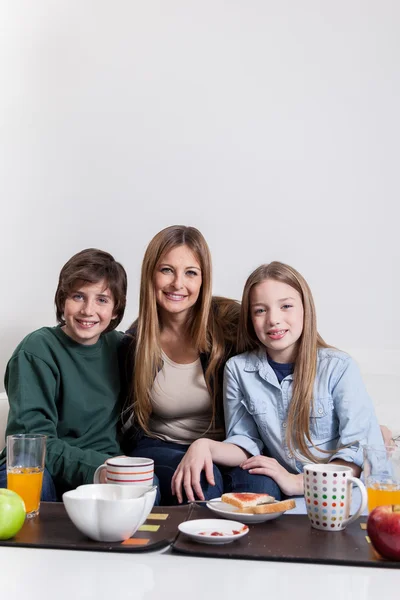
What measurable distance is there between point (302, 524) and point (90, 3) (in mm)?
2373

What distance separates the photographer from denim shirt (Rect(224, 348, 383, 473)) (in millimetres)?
1741

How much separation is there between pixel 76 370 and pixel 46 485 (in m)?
0.38

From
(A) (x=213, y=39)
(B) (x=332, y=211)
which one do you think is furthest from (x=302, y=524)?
(A) (x=213, y=39)

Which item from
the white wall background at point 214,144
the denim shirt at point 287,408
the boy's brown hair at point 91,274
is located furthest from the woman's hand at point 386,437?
the boy's brown hair at point 91,274

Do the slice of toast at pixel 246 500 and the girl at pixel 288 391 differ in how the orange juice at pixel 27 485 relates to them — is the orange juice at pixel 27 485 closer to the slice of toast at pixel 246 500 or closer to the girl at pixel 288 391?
the slice of toast at pixel 246 500

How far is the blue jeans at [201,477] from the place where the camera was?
161cm

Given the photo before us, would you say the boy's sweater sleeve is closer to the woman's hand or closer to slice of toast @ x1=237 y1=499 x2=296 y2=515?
slice of toast @ x1=237 y1=499 x2=296 y2=515

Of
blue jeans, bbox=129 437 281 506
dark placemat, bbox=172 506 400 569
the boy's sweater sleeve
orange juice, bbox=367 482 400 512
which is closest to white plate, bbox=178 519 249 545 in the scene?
dark placemat, bbox=172 506 400 569

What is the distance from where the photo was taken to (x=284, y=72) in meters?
2.66

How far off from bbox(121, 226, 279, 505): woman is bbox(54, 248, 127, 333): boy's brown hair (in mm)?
80

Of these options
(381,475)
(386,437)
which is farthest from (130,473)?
(386,437)

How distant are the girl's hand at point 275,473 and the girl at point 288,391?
13cm

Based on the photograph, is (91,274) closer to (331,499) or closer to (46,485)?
(46,485)

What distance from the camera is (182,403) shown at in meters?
1.99
